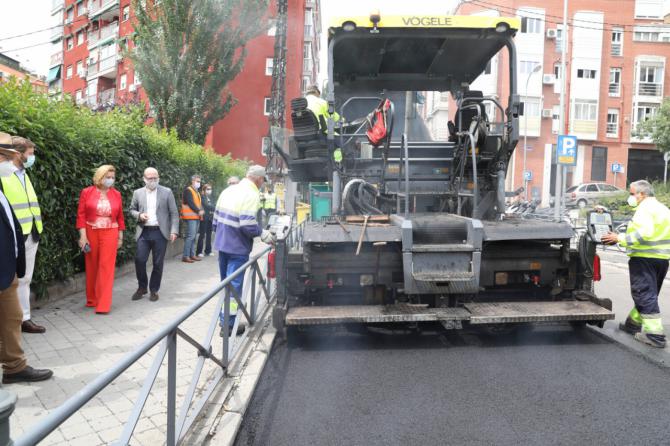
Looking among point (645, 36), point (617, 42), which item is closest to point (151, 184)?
point (617, 42)

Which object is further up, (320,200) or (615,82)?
(615,82)

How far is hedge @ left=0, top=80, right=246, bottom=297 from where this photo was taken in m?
5.77

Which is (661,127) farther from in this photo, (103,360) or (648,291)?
(103,360)

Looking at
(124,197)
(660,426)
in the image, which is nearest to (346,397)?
(660,426)

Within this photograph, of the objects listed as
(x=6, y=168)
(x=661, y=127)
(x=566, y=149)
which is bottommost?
(x=6, y=168)

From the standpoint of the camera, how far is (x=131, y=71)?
3091 centimetres

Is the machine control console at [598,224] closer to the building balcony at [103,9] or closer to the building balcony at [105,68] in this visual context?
the building balcony at [105,68]

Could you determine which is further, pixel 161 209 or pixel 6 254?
pixel 161 209

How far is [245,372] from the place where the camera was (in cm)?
438

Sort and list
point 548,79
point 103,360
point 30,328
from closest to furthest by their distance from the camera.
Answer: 1. point 103,360
2. point 30,328
3. point 548,79

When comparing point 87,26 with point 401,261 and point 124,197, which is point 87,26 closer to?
point 124,197

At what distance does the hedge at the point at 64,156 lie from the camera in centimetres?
577

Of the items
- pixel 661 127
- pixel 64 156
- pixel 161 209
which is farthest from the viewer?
pixel 661 127

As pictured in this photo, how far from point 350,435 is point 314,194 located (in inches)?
155
